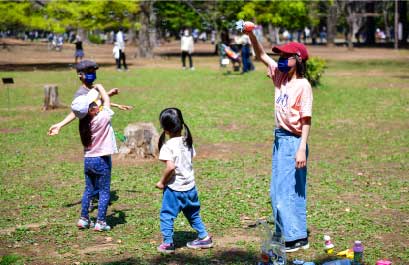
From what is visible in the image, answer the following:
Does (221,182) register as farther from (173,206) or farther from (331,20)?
(331,20)

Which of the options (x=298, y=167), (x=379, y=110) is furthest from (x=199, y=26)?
(x=298, y=167)

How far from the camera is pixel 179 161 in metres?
6.48

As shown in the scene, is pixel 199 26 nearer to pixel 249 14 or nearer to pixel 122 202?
pixel 249 14

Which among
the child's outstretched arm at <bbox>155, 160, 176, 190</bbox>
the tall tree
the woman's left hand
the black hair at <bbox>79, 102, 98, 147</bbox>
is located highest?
the tall tree

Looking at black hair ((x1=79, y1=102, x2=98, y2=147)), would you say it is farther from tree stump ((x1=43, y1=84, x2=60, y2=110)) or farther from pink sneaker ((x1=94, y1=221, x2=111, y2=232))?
tree stump ((x1=43, y1=84, x2=60, y2=110))

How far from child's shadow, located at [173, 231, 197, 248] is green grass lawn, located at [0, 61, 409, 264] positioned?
0.11ft

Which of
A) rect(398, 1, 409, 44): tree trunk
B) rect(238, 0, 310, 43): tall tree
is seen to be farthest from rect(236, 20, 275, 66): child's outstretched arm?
rect(398, 1, 409, 44): tree trunk

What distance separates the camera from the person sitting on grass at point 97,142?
7.35 meters

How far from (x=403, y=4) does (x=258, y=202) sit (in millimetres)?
55805

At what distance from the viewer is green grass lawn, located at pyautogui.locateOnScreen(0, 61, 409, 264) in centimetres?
699

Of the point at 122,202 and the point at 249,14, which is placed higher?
the point at 249,14

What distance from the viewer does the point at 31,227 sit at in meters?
7.87

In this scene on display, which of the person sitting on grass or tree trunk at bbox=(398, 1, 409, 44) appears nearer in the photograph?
the person sitting on grass

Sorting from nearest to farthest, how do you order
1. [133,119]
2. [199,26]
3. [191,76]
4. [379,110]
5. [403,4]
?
1. [133,119]
2. [379,110]
3. [191,76]
4. [199,26]
5. [403,4]
